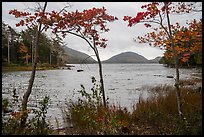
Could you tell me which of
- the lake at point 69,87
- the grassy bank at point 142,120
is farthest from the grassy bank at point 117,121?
the lake at point 69,87

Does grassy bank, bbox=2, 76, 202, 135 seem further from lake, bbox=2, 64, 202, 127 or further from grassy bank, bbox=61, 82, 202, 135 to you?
lake, bbox=2, 64, 202, 127

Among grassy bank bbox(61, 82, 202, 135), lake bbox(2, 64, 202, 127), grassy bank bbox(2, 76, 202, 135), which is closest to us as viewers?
grassy bank bbox(2, 76, 202, 135)

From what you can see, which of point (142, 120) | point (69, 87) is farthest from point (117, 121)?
point (69, 87)

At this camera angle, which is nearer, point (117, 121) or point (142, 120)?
point (117, 121)

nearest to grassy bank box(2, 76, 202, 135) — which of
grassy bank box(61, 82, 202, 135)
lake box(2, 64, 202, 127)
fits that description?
grassy bank box(61, 82, 202, 135)

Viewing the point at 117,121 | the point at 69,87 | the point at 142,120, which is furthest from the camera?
the point at 69,87

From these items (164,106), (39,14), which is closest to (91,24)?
(39,14)

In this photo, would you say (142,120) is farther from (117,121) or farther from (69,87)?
(69,87)

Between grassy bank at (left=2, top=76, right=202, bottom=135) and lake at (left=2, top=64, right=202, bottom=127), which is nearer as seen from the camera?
grassy bank at (left=2, top=76, right=202, bottom=135)

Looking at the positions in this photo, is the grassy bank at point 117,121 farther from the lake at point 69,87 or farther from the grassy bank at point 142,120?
the lake at point 69,87

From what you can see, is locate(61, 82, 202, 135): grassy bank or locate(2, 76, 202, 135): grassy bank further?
locate(61, 82, 202, 135): grassy bank

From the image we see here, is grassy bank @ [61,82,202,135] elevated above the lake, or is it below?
above

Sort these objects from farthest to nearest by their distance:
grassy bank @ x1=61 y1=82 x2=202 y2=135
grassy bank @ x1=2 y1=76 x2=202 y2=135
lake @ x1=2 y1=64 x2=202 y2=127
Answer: lake @ x1=2 y1=64 x2=202 y2=127, grassy bank @ x1=61 y1=82 x2=202 y2=135, grassy bank @ x1=2 y1=76 x2=202 y2=135

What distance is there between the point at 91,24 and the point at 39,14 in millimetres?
1468
